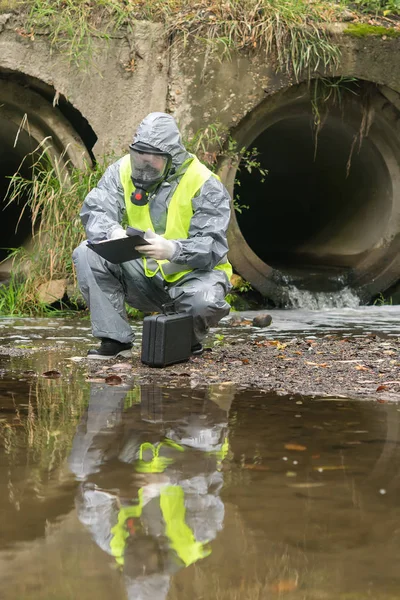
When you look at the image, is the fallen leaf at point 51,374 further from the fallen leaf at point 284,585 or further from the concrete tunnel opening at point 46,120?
the concrete tunnel opening at point 46,120

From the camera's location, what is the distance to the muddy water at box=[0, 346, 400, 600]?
6.87ft

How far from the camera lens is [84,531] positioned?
2389 millimetres

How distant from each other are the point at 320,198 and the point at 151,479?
9257 mm

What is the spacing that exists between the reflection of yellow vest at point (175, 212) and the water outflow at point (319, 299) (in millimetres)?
3869

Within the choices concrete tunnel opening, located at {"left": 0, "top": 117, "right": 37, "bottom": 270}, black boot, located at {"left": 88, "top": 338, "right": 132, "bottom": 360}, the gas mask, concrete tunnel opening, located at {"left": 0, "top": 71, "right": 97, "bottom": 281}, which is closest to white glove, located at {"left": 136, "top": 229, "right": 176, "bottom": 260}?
the gas mask

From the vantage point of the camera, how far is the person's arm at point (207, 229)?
5.16 metres

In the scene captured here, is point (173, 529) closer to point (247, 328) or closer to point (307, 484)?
point (307, 484)

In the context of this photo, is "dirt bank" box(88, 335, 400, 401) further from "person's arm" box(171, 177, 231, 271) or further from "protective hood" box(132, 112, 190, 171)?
"protective hood" box(132, 112, 190, 171)

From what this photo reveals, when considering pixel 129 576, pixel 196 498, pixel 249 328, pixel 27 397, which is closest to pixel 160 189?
pixel 27 397

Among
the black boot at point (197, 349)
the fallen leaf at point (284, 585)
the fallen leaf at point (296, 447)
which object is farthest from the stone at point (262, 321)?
the fallen leaf at point (284, 585)

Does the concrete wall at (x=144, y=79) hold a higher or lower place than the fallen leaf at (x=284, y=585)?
higher

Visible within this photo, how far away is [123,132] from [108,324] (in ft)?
10.8

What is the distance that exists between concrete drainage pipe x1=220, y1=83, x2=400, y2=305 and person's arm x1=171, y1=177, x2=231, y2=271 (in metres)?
3.20

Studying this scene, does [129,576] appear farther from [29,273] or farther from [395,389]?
[29,273]
